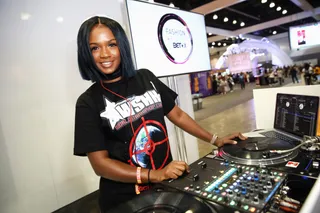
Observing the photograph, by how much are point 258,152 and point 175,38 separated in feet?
5.20

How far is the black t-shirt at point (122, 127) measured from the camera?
2.92ft

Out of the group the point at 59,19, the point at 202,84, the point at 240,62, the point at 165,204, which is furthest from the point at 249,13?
the point at 165,204

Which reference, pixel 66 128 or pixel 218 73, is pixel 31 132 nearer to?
pixel 66 128

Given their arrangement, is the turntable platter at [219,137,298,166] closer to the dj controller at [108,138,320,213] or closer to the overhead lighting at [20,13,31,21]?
the dj controller at [108,138,320,213]

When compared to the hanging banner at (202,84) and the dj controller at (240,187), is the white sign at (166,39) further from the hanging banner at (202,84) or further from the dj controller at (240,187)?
the hanging banner at (202,84)

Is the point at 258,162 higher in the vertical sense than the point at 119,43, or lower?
lower

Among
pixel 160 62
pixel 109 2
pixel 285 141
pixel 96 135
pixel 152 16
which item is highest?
pixel 109 2

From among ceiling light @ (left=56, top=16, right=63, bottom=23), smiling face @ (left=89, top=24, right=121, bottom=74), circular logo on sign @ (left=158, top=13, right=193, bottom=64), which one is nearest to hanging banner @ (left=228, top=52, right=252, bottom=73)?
circular logo on sign @ (left=158, top=13, right=193, bottom=64)

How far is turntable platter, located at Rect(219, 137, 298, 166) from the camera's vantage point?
0.81 m

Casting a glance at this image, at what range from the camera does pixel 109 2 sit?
2275 millimetres

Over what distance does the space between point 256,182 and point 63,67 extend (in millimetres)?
1892

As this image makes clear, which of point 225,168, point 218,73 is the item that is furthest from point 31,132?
point 218,73

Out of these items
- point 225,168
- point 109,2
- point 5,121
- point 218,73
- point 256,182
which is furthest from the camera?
point 218,73

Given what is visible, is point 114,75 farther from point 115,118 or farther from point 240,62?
point 240,62
